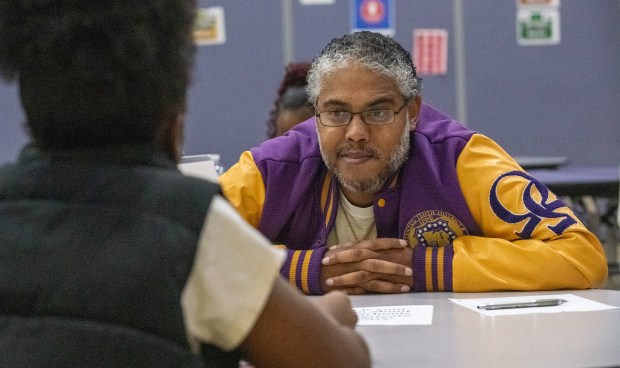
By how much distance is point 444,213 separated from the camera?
2033 millimetres

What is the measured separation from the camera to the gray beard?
212cm

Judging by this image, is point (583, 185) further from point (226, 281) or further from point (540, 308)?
point (226, 281)

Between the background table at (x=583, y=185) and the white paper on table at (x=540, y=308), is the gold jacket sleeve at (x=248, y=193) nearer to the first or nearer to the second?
the white paper on table at (x=540, y=308)

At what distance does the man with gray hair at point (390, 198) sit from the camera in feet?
6.16

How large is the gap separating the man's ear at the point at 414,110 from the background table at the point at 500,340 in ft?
2.36

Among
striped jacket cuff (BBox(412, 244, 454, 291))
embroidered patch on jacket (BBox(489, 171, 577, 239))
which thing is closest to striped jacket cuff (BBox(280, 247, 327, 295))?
striped jacket cuff (BBox(412, 244, 454, 291))

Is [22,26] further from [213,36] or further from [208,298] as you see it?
[213,36]

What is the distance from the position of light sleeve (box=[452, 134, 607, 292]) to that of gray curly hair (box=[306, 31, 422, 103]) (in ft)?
0.82

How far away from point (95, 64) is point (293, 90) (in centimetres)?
259

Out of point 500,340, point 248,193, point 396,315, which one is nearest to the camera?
point 500,340

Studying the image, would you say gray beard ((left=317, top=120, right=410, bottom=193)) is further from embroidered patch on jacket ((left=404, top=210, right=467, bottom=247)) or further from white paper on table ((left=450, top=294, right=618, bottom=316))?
white paper on table ((left=450, top=294, right=618, bottom=316))

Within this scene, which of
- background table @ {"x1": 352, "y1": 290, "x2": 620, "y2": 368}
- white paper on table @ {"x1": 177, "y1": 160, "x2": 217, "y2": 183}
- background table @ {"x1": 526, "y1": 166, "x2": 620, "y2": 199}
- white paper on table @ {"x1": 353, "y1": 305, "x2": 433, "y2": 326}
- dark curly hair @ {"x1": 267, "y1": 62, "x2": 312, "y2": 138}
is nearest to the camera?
background table @ {"x1": 352, "y1": 290, "x2": 620, "y2": 368}

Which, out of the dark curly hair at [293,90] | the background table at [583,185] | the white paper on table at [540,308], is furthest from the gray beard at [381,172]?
the background table at [583,185]

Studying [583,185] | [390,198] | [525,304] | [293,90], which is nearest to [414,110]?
[390,198]
